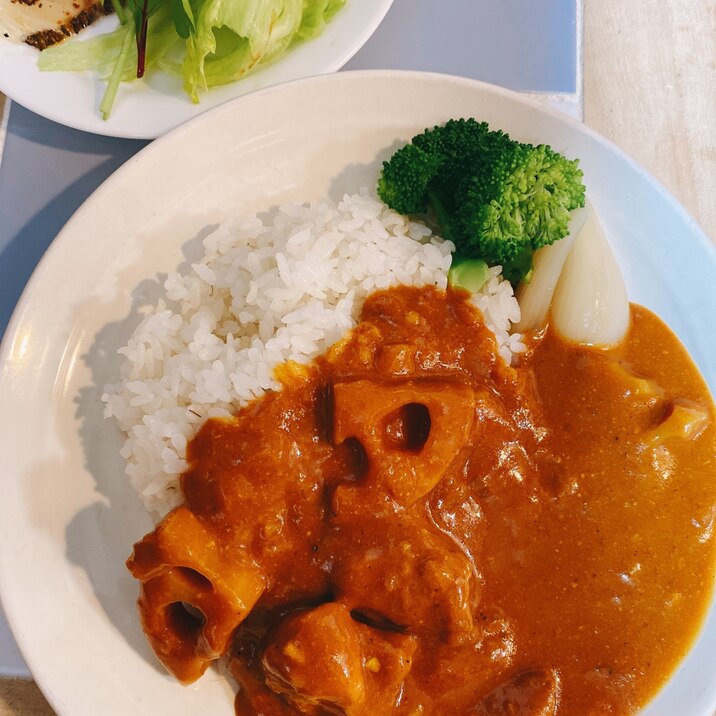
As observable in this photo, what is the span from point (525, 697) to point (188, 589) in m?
1.38

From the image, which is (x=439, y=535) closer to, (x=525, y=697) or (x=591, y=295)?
(x=525, y=697)

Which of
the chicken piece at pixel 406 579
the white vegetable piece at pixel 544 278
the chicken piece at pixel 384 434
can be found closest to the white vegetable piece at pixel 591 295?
the white vegetable piece at pixel 544 278

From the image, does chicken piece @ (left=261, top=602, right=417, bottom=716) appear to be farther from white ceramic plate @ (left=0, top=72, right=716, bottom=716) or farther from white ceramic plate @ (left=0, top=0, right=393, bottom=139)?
white ceramic plate @ (left=0, top=0, right=393, bottom=139)

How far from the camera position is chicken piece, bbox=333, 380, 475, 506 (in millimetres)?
2672

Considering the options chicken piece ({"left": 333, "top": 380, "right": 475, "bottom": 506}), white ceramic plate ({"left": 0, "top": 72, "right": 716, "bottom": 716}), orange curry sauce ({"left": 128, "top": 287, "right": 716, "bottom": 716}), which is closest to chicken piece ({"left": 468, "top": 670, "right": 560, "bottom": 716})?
orange curry sauce ({"left": 128, "top": 287, "right": 716, "bottom": 716})

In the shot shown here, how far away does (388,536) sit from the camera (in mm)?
2695

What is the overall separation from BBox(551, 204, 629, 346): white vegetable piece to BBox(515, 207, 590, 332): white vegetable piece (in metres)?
0.04

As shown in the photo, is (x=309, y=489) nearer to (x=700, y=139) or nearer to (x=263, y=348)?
(x=263, y=348)

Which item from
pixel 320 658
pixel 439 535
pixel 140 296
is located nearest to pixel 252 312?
pixel 140 296

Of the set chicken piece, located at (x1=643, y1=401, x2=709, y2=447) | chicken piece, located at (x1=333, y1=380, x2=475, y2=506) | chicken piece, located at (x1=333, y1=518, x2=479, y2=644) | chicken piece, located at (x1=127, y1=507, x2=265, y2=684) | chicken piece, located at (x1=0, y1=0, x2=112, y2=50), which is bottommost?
chicken piece, located at (x1=127, y1=507, x2=265, y2=684)

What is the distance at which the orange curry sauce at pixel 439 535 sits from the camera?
266 centimetres

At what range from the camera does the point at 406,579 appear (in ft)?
8.72

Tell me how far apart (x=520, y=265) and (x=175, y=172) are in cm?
163

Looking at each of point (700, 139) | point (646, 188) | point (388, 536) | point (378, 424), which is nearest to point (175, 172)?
point (378, 424)
